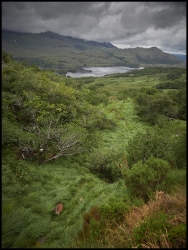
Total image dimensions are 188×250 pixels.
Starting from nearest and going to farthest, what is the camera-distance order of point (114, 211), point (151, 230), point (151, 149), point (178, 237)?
1. point (178, 237)
2. point (151, 230)
3. point (114, 211)
4. point (151, 149)

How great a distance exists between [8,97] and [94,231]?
22.7m

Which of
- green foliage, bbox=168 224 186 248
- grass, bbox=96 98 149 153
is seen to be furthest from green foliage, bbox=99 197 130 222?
grass, bbox=96 98 149 153

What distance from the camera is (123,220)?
23.9 feet

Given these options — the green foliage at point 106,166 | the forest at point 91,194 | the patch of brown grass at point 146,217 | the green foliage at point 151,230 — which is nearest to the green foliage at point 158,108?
the forest at point 91,194

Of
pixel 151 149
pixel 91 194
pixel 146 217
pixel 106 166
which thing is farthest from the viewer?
pixel 106 166

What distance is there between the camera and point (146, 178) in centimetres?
955

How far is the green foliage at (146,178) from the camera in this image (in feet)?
31.1

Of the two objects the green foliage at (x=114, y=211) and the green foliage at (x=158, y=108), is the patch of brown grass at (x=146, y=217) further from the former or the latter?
the green foliage at (x=158, y=108)

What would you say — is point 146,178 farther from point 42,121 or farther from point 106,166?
point 42,121

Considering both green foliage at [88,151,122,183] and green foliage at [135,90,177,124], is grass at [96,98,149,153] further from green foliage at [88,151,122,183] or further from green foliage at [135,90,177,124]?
green foliage at [88,151,122,183]

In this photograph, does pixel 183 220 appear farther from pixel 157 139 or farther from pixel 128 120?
pixel 128 120

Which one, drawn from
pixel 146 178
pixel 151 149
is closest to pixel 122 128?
pixel 151 149

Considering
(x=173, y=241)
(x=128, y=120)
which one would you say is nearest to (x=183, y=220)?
(x=173, y=241)

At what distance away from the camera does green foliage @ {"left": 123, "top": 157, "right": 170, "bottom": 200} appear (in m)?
9.49
